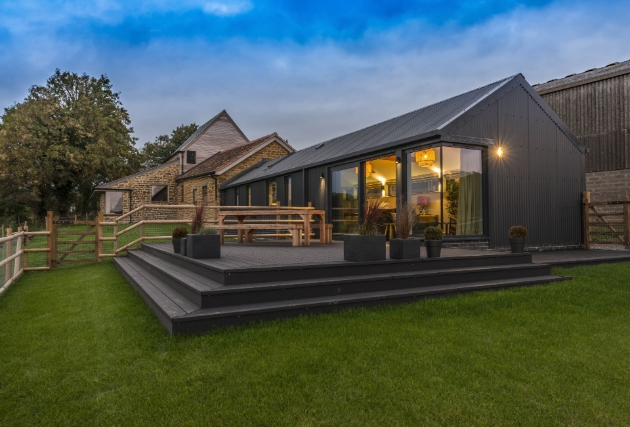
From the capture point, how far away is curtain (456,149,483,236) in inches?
302

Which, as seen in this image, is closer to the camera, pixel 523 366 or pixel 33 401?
pixel 33 401

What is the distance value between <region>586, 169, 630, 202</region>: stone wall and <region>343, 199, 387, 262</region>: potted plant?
1242cm

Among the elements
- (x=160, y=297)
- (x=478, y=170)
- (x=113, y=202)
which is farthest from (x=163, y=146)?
(x=160, y=297)

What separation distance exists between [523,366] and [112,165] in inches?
970

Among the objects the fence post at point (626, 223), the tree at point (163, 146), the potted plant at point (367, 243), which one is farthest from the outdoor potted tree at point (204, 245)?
the tree at point (163, 146)

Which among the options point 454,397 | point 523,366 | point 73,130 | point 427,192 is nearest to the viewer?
point 454,397

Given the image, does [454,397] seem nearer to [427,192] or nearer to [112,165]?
[427,192]

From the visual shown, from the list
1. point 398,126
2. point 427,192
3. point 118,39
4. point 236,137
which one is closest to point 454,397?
point 427,192

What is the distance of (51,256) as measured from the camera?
8.14 meters

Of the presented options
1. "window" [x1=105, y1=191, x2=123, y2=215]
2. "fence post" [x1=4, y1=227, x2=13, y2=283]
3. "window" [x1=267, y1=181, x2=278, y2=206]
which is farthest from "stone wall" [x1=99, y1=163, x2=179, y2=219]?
"fence post" [x1=4, y1=227, x2=13, y2=283]

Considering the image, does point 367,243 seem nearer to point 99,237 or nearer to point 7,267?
point 7,267

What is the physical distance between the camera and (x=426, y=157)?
25.1 feet

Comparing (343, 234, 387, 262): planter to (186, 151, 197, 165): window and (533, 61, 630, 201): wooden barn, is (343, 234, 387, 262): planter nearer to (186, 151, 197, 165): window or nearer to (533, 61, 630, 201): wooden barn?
(533, 61, 630, 201): wooden barn

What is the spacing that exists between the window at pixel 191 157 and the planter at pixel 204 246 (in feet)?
64.4
